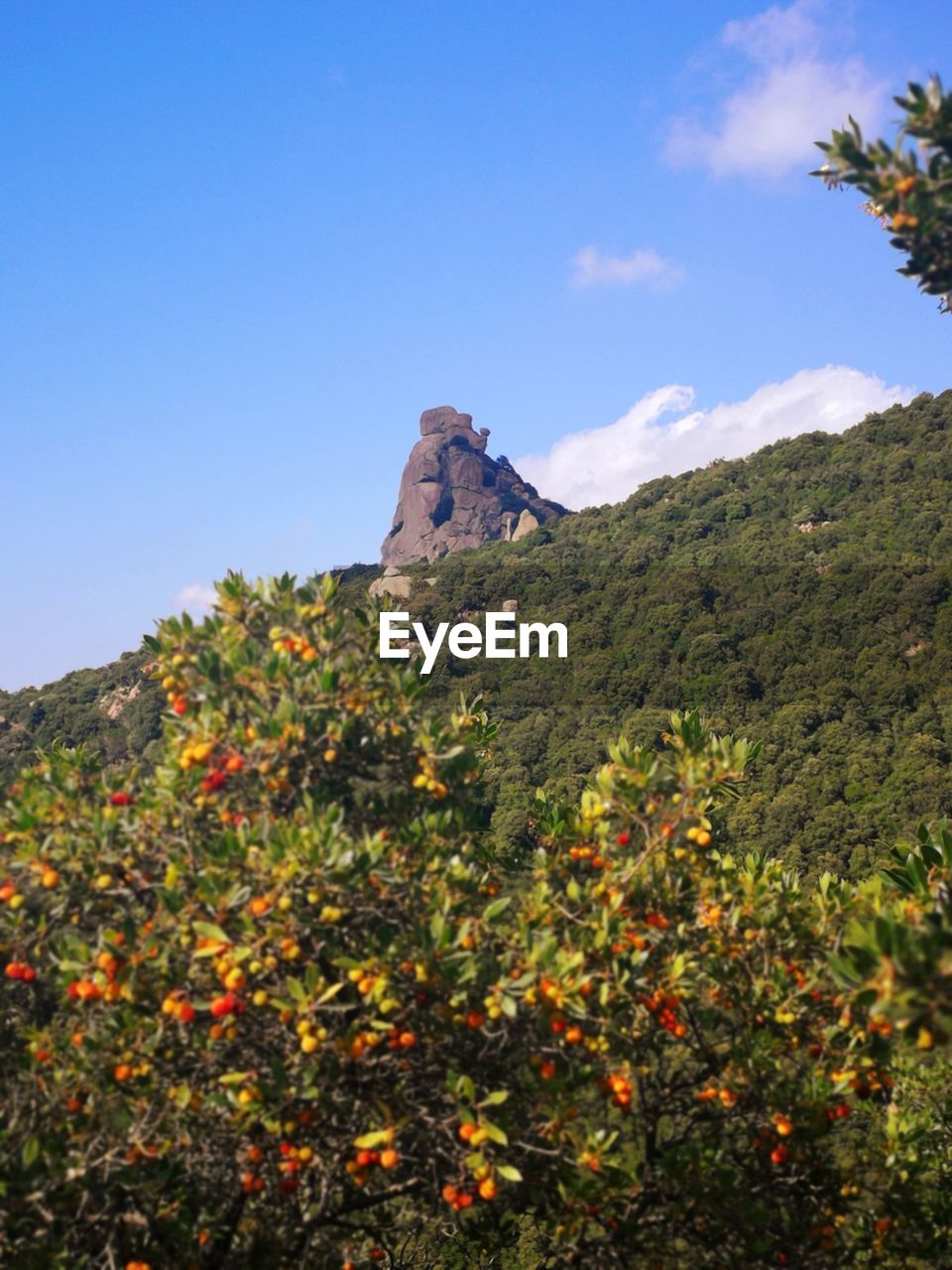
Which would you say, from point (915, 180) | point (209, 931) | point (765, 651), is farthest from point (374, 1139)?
point (765, 651)

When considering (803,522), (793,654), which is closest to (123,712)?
(793,654)

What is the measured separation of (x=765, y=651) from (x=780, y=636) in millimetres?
1438

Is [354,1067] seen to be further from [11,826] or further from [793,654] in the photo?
[793,654]

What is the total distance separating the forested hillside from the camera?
30250 mm

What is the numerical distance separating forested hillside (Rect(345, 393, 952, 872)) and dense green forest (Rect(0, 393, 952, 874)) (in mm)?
106

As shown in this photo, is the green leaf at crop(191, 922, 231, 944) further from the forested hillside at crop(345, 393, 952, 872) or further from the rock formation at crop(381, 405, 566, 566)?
the rock formation at crop(381, 405, 566, 566)

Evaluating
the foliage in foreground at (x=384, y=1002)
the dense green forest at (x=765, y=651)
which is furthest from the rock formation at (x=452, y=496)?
the foliage in foreground at (x=384, y=1002)

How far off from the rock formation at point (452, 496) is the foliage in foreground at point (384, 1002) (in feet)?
348

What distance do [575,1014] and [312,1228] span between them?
165 centimetres

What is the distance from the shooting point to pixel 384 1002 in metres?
4.27

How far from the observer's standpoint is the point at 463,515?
388 feet

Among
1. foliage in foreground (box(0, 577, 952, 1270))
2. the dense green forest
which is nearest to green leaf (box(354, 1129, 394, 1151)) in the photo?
foliage in foreground (box(0, 577, 952, 1270))

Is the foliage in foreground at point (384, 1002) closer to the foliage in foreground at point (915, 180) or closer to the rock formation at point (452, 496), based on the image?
the foliage in foreground at point (915, 180)

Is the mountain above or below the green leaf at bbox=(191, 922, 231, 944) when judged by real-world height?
above
